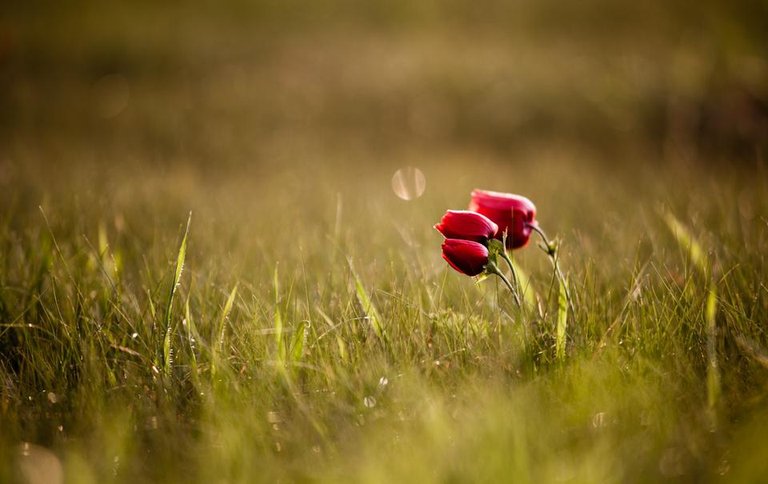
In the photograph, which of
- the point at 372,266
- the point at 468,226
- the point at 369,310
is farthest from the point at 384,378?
the point at 372,266

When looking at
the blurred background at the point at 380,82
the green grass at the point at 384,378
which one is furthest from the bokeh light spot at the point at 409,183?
the green grass at the point at 384,378

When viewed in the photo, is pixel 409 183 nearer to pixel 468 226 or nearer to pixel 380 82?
pixel 380 82

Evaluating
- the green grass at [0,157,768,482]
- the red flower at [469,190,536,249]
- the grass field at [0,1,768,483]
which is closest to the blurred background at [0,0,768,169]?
the grass field at [0,1,768,483]

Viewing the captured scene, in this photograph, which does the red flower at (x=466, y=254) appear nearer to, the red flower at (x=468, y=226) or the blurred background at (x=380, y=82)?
the red flower at (x=468, y=226)

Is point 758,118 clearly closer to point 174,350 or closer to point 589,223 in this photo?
point 589,223

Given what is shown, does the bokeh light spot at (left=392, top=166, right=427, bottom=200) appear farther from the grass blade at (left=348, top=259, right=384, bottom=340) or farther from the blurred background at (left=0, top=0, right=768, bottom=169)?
the grass blade at (left=348, top=259, right=384, bottom=340)

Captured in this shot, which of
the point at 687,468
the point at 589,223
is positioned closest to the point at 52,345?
the point at 687,468
